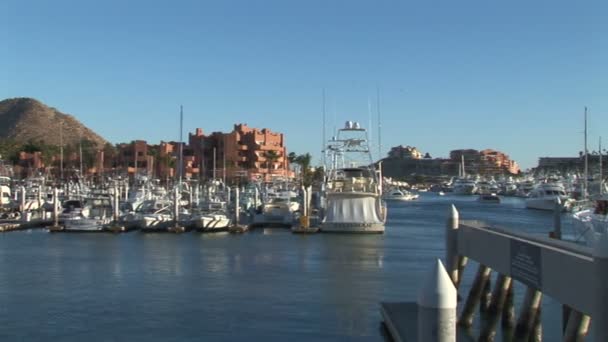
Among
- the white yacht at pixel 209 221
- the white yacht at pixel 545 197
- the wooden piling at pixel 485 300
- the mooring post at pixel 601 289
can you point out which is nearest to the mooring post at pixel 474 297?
the wooden piling at pixel 485 300

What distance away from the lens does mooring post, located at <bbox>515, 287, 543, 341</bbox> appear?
19125mm

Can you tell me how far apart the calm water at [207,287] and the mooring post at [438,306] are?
1295 cm

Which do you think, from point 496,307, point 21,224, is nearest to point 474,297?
point 496,307

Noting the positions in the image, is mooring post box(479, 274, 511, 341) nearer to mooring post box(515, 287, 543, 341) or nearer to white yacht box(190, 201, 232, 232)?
mooring post box(515, 287, 543, 341)

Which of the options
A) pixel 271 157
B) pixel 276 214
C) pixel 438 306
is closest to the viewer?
pixel 438 306

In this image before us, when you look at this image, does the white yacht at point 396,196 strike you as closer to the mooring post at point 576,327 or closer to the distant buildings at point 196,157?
the distant buildings at point 196,157

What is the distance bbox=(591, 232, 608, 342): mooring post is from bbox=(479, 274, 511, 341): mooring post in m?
11.1

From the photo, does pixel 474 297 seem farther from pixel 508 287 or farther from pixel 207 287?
pixel 207 287

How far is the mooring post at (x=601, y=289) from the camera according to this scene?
33.3 feet

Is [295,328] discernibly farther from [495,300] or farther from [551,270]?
[551,270]

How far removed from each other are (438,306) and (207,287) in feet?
77.6

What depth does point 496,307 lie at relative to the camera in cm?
2256

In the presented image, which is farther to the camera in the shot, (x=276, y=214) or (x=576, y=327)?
(x=276, y=214)

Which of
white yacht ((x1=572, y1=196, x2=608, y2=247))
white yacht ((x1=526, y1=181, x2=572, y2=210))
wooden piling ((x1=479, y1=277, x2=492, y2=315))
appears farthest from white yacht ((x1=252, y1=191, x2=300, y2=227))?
white yacht ((x1=526, y1=181, x2=572, y2=210))
